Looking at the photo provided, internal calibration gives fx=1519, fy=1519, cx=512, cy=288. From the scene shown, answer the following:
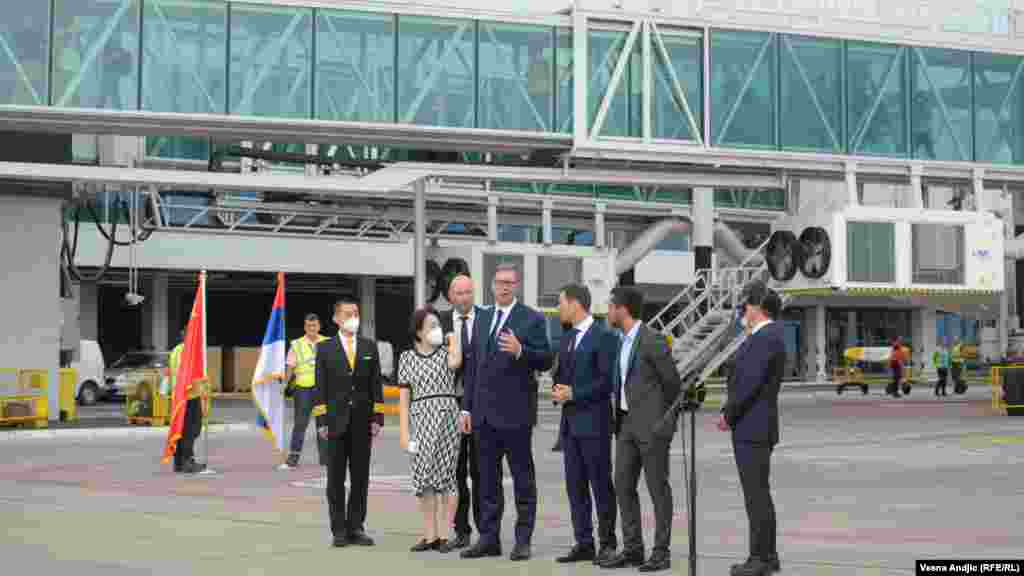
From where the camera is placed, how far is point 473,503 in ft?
39.8

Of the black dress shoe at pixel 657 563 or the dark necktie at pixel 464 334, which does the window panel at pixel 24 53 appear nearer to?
the dark necktie at pixel 464 334

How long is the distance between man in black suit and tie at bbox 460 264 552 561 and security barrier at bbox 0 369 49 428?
21.4 meters

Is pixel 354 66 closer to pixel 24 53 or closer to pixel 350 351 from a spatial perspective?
pixel 24 53

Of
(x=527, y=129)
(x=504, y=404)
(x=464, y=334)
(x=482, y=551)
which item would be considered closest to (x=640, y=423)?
(x=504, y=404)

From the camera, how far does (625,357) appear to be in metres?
11.1

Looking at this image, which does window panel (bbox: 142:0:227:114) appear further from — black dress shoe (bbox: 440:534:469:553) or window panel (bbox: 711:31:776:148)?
black dress shoe (bbox: 440:534:469:553)

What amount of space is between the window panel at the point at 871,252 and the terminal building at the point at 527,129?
52mm

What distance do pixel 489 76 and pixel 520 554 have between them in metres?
26.0

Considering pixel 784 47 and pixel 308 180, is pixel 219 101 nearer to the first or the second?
pixel 308 180

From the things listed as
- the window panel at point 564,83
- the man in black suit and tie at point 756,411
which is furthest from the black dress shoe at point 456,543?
the window panel at point 564,83

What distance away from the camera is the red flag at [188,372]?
20391 millimetres

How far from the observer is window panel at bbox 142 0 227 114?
33.5m

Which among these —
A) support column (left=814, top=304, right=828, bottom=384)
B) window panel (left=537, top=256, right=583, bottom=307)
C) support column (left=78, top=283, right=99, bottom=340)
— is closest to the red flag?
window panel (left=537, top=256, right=583, bottom=307)

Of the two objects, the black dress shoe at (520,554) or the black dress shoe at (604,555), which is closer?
the black dress shoe at (604,555)
